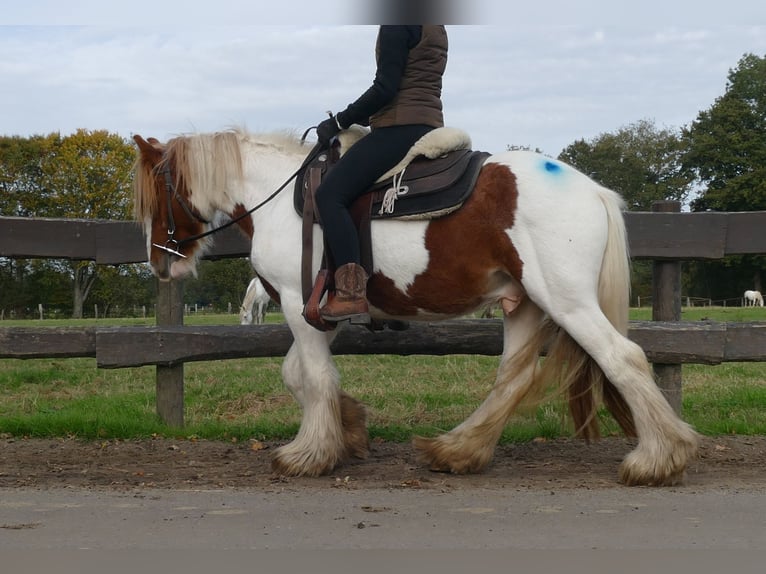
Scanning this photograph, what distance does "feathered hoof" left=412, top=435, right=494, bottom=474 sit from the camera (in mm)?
5199

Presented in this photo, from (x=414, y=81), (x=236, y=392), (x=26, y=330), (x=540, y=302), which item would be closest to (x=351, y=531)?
(x=540, y=302)

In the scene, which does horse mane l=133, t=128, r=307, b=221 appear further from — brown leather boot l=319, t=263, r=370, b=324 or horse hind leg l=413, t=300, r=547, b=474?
horse hind leg l=413, t=300, r=547, b=474

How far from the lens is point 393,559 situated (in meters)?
3.16

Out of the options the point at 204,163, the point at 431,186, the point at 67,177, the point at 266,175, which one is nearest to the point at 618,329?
the point at 431,186

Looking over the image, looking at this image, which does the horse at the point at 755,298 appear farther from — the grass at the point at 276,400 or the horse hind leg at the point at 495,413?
the horse hind leg at the point at 495,413

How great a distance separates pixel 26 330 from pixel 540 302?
4014mm

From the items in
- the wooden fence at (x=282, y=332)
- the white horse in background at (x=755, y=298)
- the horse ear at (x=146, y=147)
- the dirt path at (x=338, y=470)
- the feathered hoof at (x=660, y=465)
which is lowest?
the dirt path at (x=338, y=470)

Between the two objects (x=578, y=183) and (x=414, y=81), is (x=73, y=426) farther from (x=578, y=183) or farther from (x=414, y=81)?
(x=578, y=183)

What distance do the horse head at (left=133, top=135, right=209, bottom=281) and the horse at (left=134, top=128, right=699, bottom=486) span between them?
1.6 inches

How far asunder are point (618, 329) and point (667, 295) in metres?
1.97

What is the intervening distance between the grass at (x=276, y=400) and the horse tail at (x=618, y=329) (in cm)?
27

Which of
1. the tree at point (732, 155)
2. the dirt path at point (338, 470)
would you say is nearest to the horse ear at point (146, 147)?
the dirt path at point (338, 470)

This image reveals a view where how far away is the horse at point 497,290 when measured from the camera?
483 cm

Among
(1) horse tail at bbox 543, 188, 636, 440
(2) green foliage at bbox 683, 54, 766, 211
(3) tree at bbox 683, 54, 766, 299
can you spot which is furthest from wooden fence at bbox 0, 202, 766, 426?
(2) green foliage at bbox 683, 54, 766, 211
